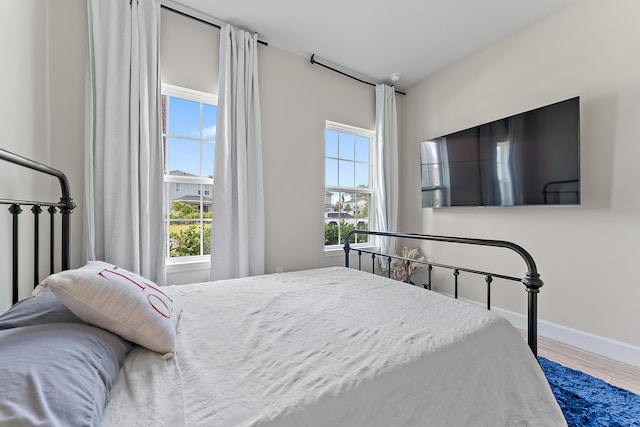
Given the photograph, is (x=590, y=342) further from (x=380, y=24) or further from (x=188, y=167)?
(x=188, y=167)

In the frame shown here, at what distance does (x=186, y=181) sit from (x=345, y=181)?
1.77 m

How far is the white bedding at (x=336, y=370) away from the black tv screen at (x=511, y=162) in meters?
1.67

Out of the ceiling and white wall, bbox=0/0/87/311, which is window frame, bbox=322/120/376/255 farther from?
white wall, bbox=0/0/87/311

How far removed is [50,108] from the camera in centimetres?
192

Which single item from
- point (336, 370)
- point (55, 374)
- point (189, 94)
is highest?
point (189, 94)

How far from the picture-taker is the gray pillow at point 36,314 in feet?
2.69

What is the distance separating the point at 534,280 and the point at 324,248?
2.14m

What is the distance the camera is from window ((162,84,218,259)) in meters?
2.45

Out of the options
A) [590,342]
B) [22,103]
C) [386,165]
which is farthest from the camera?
[386,165]

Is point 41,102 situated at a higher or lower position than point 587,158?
higher

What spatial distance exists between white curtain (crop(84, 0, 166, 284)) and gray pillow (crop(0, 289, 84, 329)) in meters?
1.18

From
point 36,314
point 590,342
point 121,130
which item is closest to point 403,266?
point 590,342

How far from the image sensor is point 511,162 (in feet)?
8.39

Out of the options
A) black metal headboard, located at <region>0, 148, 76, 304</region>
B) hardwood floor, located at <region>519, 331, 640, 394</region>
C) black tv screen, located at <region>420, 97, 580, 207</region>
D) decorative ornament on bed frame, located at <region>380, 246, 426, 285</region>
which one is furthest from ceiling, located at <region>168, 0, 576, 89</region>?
hardwood floor, located at <region>519, 331, 640, 394</region>
